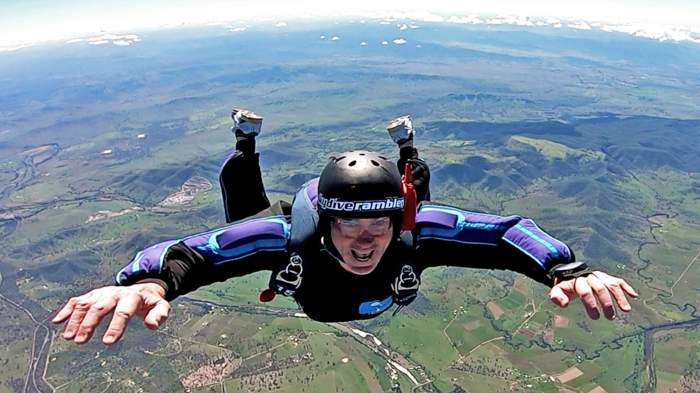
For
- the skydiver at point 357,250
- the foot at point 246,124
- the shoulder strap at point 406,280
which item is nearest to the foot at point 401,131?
the skydiver at point 357,250

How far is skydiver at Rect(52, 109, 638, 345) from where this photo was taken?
247 centimetres

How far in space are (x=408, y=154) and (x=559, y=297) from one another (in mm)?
2230

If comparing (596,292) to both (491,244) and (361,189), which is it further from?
(361,189)

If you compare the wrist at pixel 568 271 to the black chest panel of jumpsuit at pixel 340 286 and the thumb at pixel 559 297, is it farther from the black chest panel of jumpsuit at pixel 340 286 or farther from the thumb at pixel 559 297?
the black chest panel of jumpsuit at pixel 340 286

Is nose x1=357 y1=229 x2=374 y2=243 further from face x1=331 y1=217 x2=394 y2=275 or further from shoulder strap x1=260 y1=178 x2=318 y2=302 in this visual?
shoulder strap x1=260 y1=178 x2=318 y2=302

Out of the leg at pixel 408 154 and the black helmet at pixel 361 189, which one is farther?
the leg at pixel 408 154

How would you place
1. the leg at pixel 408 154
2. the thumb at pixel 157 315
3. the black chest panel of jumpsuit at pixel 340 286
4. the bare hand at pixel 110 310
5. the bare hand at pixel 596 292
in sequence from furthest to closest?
1. the leg at pixel 408 154
2. the black chest panel of jumpsuit at pixel 340 286
3. the bare hand at pixel 596 292
4. the thumb at pixel 157 315
5. the bare hand at pixel 110 310

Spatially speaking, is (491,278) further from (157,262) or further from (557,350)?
(157,262)

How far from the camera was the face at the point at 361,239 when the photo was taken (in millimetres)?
2684

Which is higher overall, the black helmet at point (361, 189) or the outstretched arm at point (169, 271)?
the black helmet at point (361, 189)

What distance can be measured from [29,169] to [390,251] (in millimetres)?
90481

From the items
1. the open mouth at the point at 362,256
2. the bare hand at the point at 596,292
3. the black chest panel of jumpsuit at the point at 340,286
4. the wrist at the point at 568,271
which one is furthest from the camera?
the black chest panel of jumpsuit at the point at 340,286

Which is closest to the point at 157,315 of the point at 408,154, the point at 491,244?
the point at 491,244

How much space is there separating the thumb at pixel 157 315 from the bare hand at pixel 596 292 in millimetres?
1646
